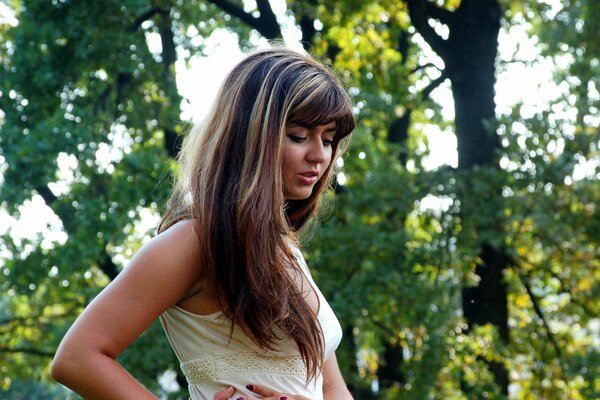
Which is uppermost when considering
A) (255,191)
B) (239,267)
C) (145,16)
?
(255,191)

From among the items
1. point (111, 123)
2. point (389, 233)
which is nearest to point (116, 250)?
point (111, 123)

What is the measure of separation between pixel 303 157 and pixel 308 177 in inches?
2.5

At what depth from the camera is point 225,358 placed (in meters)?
2.38

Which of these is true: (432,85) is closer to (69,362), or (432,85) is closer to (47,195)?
(47,195)

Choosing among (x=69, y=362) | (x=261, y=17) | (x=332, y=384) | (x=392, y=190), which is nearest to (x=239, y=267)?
(x=69, y=362)

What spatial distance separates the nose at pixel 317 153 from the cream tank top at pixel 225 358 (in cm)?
43

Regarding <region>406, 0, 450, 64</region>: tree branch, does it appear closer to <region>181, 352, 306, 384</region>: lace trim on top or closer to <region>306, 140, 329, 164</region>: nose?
<region>306, 140, 329, 164</region>: nose

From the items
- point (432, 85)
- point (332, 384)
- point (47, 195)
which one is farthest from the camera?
point (432, 85)

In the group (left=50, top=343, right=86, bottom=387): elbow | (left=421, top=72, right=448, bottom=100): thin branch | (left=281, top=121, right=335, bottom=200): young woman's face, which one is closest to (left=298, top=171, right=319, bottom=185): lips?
(left=281, top=121, right=335, bottom=200): young woman's face

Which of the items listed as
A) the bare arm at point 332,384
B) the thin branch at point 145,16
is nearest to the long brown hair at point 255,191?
the bare arm at point 332,384

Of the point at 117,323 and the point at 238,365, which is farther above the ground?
the point at 117,323

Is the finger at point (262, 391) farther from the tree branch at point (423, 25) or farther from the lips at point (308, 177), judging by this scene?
the tree branch at point (423, 25)

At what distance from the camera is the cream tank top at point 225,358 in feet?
7.71

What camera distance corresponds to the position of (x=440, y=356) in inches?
376
